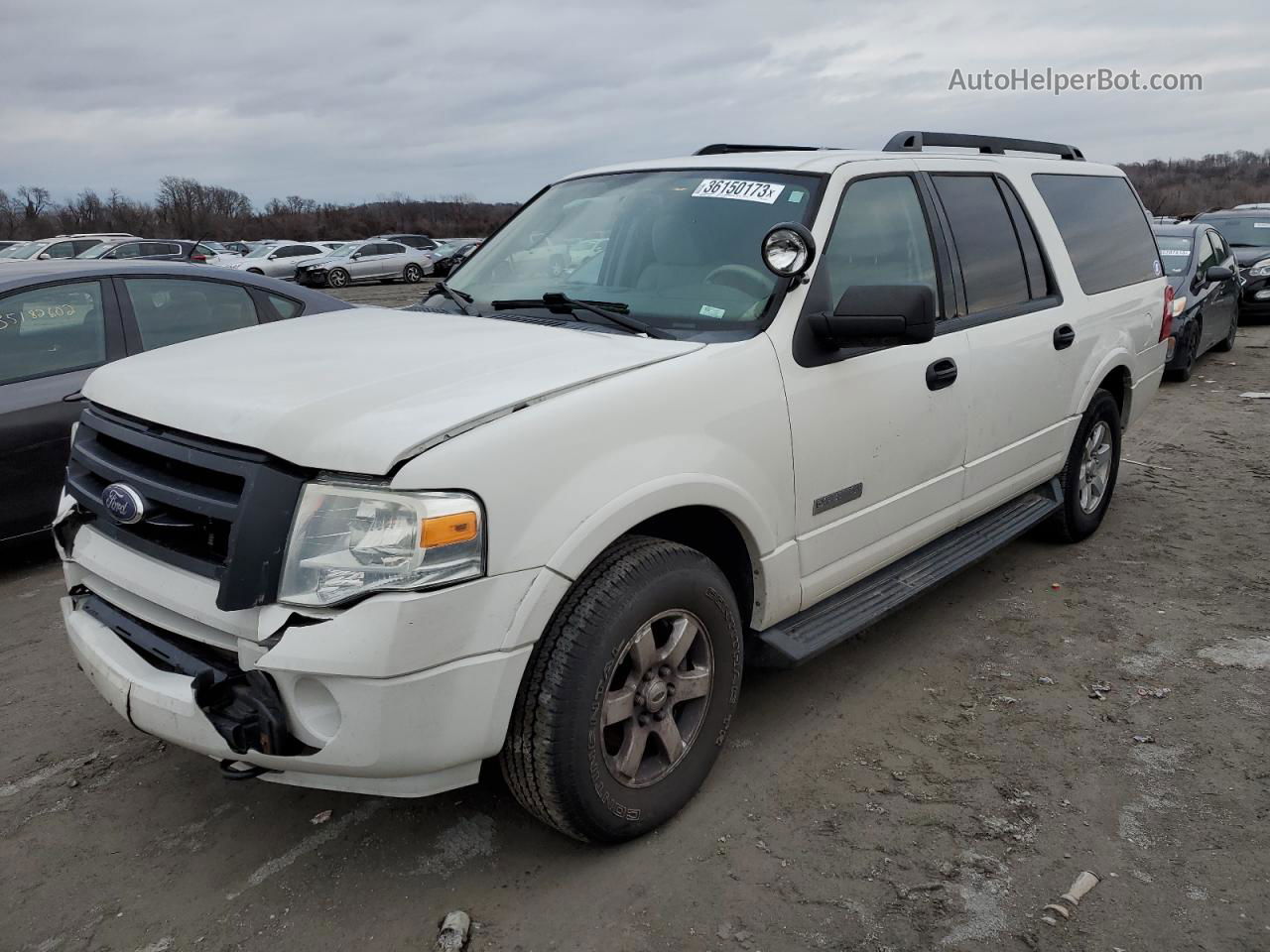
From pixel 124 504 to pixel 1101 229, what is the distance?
4.67m

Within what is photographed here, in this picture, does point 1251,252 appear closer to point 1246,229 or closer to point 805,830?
point 1246,229

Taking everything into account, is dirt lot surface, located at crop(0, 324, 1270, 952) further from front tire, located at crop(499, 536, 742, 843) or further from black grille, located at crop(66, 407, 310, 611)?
black grille, located at crop(66, 407, 310, 611)

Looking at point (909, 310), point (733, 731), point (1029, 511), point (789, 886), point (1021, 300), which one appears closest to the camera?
point (789, 886)

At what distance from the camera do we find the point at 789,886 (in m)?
2.61

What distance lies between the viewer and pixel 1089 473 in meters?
5.23

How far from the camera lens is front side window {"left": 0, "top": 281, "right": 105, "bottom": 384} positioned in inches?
195

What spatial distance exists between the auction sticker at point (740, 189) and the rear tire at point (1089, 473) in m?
2.36

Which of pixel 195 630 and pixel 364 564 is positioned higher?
pixel 364 564

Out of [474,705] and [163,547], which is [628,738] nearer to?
[474,705]

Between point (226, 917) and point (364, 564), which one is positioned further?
point (226, 917)

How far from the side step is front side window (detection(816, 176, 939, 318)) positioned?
3.41ft

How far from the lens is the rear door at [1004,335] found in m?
3.90

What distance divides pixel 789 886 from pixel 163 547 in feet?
6.12

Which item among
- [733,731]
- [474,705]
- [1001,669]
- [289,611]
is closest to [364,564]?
[289,611]
